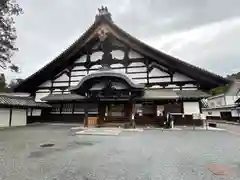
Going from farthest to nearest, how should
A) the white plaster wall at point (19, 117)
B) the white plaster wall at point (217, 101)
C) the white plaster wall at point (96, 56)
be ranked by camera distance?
the white plaster wall at point (217, 101), the white plaster wall at point (96, 56), the white plaster wall at point (19, 117)

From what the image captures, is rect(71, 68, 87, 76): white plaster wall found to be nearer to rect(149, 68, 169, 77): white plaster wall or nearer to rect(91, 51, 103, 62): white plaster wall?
rect(91, 51, 103, 62): white plaster wall

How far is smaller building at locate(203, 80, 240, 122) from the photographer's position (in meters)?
29.4

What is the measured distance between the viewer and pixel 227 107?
31.9 metres

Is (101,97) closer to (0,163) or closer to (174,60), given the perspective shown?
(174,60)

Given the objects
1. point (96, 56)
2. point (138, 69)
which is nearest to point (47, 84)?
point (96, 56)

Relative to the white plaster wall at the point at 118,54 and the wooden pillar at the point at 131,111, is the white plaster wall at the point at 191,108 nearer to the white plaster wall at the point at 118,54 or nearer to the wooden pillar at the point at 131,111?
the wooden pillar at the point at 131,111

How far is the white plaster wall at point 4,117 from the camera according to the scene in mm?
12852

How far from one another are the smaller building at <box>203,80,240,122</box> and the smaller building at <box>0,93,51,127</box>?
24.4 meters

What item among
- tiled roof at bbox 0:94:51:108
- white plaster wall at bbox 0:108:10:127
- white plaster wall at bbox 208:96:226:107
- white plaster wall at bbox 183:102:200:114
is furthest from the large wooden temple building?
white plaster wall at bbox 208:96:226:107

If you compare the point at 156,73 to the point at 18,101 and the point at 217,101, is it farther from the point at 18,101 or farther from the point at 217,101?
the point at 217,101

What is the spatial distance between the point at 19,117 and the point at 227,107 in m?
29.2

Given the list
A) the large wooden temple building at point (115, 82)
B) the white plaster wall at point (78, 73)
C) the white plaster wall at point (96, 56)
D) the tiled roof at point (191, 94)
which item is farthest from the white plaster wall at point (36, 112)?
the tiled roof at point (191, 94)

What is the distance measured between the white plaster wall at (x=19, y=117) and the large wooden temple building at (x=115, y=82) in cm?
143

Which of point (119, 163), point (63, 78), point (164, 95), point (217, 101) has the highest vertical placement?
point (63, 78)
